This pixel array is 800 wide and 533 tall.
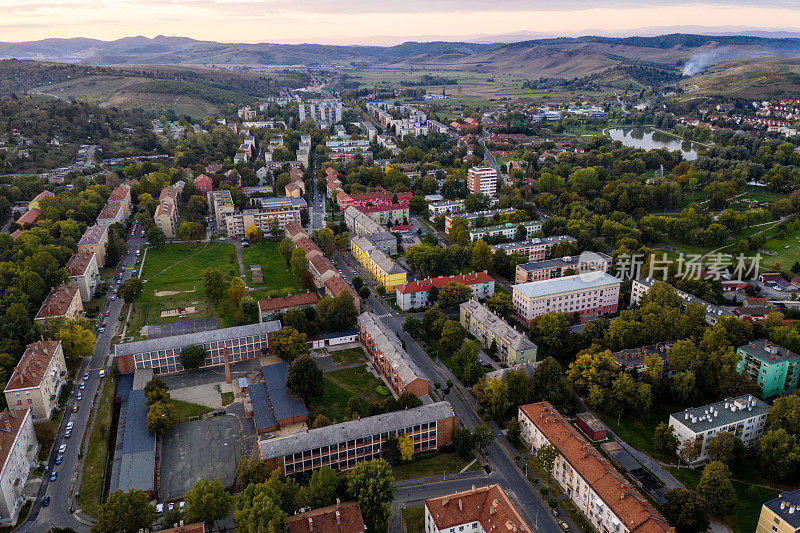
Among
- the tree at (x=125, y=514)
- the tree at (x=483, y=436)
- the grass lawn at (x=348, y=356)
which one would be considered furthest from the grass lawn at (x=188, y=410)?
the tree at (x=483, y=436)

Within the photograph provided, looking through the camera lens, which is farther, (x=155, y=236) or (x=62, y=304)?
(x=155, y=236)

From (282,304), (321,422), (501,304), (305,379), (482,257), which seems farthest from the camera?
(482,257)

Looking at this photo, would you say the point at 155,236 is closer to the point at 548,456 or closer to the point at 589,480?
the point at 548,456

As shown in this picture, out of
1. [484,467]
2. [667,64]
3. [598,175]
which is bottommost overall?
[484,467]

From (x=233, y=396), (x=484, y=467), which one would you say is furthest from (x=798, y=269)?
(x=233, y=396)

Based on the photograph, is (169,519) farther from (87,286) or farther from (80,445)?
(87,286)

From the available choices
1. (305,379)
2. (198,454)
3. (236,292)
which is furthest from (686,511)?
(236,292)

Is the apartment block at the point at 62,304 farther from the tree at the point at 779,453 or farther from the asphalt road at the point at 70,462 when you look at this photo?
the tree at the point at 779,453

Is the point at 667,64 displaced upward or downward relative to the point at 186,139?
upward
